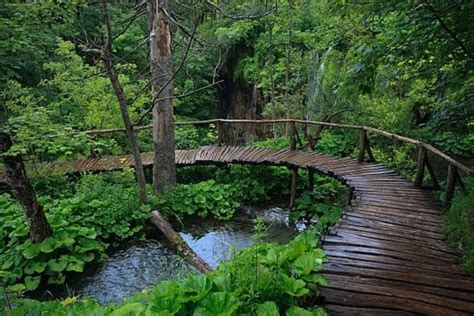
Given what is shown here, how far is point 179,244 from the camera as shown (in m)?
6.96

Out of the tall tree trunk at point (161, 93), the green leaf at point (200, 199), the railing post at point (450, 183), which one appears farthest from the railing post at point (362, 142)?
the tall tree trunk at point (161, 93)

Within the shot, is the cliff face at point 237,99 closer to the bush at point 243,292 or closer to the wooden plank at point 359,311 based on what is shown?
the bush at point 243,292

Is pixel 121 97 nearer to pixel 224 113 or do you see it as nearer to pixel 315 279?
pixel 315 279

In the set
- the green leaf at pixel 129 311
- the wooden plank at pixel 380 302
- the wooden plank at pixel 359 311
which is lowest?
the wooden plank at pixel 359 311

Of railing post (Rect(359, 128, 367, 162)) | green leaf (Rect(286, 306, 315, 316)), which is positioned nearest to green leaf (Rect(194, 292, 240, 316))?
green leaf (Rect(286, 306, 315, 316))

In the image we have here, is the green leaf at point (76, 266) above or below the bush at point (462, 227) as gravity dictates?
below

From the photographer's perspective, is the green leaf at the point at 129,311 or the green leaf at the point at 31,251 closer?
the green leaf at the point at 129,311

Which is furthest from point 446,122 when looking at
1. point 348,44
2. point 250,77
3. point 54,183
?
point 250,77

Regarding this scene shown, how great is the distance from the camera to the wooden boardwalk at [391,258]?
320 centimetres

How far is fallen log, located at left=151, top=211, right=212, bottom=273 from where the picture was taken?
624cm

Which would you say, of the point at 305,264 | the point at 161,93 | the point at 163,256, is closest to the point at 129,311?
the point at 305,264

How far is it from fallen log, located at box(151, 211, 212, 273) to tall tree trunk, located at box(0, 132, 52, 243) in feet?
6.85

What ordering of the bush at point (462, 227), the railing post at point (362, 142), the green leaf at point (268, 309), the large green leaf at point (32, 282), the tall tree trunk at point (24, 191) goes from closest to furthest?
the green leaf at point (268, 309) → the bush at point (462, 227) → the tall tree trunk at point (24, 191) → the large green leaf at point (32, 282) → the railing post at point (362, 142)

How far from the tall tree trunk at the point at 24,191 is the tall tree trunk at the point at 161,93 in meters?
2.91
